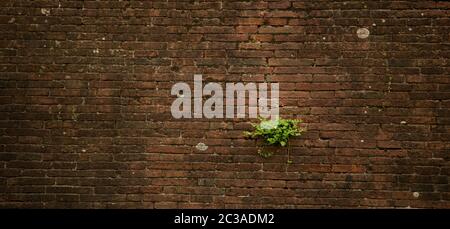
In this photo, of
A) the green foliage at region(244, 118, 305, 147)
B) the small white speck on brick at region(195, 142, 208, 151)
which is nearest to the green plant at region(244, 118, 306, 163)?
the green foliage at region(244, 118, 305, 147)

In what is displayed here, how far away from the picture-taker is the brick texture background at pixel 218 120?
4059mm

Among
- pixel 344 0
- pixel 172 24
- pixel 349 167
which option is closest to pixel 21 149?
pixel 172 24

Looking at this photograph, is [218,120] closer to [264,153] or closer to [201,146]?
[201,146]

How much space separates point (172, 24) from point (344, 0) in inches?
76.7

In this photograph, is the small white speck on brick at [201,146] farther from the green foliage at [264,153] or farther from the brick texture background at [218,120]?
the green foliage at [264,153]

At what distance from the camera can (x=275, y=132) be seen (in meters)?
4.08

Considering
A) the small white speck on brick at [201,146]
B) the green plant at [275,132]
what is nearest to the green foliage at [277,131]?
the green plant at [275,132]

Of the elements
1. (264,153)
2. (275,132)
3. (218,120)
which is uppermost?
(218,120)

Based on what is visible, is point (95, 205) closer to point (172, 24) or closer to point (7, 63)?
point (7, 63)

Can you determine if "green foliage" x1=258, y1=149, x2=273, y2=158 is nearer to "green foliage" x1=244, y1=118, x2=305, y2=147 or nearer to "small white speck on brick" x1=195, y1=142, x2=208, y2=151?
"green foliage" x1=244, y1=118, x2=305, y2=147

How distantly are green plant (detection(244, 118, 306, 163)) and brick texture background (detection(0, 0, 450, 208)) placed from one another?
9 cm

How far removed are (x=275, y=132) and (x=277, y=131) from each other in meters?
0.03

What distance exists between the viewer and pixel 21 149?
4.12 m

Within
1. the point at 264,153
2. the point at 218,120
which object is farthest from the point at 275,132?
the point at 218,120
